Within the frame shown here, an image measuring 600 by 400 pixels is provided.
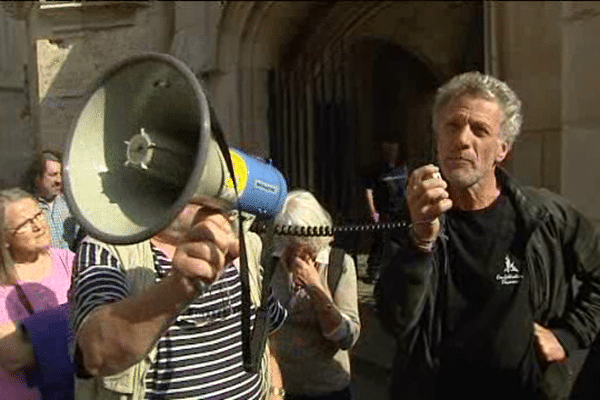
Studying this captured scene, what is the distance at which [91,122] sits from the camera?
1442 mm

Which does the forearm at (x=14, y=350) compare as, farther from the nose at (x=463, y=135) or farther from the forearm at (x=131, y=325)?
the nose at (x=463, y=135)

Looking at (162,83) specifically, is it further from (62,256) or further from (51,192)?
(51,192)

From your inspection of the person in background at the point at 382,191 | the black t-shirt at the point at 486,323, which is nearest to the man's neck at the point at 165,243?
the black t-shirt at the point at 486,323

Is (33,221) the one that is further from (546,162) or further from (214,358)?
(546,162)

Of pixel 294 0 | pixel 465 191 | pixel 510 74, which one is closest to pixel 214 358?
pixel 465 191

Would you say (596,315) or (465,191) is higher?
(465,191)

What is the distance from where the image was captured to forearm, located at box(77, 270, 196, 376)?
1.31 m

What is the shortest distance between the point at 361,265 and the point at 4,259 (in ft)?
14.1

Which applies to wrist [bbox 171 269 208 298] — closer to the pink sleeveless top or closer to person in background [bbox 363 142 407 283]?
the pink sleeveless top

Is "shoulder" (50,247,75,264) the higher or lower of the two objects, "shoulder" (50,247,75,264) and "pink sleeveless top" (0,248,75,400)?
the higher

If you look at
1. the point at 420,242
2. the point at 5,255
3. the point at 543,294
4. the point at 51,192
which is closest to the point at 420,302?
the point at 420,242

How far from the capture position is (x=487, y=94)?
1.83 meters

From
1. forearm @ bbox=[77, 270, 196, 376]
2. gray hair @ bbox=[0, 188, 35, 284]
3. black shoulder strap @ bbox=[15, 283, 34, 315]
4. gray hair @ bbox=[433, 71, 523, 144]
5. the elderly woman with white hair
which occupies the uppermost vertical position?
gray hair @ bbox=[433, 71, 523, 144]

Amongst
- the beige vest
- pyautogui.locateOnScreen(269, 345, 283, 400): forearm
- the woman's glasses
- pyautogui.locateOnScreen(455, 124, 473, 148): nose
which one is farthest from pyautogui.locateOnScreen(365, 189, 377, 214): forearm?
the beige vest
